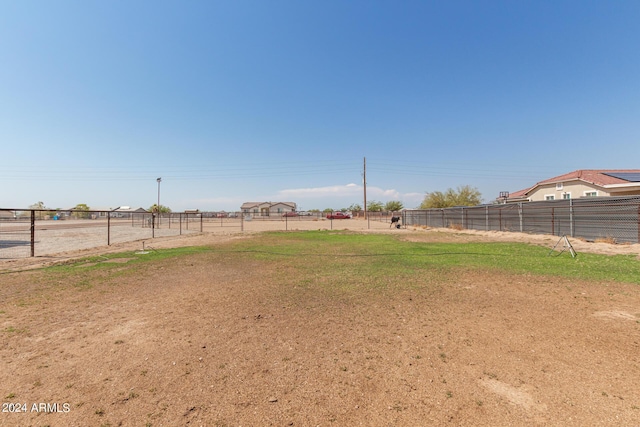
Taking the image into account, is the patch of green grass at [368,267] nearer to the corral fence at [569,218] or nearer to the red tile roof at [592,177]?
the corral fence at [569,218]

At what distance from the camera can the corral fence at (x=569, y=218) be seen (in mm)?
13006

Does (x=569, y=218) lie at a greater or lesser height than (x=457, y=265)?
greater

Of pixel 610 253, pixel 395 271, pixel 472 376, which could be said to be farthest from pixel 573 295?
pixel 610 253

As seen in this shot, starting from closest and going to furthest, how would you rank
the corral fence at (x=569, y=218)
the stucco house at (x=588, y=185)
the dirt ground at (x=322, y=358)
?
the dirt ground at (x=322, y=358) → the corral fence at (x=569, y=218) → the stucco house at (x=588, y=185)

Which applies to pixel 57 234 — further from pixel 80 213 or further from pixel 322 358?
pixel 80 213

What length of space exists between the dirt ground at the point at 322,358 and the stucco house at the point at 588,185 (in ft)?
83.1

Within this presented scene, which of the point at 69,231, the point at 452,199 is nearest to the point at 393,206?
the point at 452,199

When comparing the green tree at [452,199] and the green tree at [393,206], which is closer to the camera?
the green tree at [452,199]

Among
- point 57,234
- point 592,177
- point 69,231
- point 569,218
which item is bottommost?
point 57,234

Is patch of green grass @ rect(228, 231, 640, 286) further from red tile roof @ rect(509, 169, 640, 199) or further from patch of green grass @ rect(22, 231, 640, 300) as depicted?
red tile roof @ rect(509, 169, 640, 199)

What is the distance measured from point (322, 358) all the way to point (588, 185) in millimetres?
33460

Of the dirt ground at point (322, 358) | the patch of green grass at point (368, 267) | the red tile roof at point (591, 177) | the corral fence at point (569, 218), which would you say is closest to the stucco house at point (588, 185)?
the red tile roof at point (591, 177)

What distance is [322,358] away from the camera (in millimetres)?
3213

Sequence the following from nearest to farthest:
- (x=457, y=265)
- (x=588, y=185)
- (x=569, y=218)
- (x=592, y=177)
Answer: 1. (x=457, y=265)
2. (x=569, y=218)
3. (x=588, y=185)
4. (x=592, y=177)
